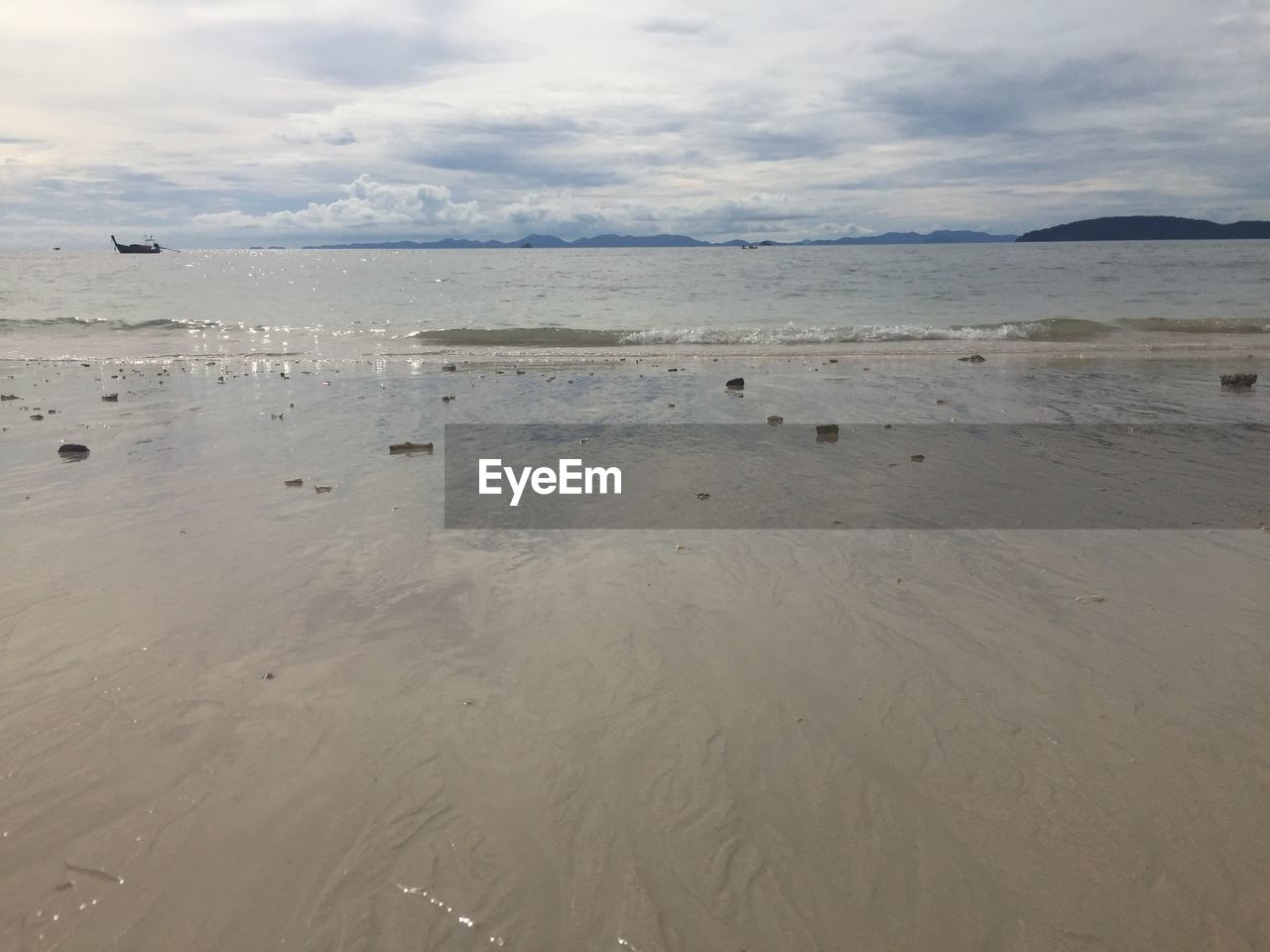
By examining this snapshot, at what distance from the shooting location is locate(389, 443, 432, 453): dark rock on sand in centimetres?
1042

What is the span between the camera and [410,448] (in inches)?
413

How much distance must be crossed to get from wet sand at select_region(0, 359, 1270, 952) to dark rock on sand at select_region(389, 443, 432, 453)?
2.61m

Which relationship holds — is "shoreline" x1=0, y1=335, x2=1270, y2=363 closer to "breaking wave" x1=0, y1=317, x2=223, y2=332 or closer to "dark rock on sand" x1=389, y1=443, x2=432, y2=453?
"breaking wave" x1=0, y1=317, x2=223, y2=332

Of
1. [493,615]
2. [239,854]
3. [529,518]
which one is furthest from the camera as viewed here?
[529,518]

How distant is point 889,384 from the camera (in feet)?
53.6

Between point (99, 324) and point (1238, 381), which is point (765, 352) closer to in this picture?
point (1238, 381)

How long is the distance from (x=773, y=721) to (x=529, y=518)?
3992 mm

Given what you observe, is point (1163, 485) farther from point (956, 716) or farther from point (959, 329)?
point (959, 329)

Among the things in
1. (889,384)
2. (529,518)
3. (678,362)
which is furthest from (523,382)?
(529,518)

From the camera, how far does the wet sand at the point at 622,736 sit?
3.08 meters

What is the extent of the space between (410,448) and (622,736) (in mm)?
7202

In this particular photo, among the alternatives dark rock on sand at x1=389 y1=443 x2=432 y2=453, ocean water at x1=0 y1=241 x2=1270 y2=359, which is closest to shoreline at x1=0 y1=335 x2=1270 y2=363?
ocean water at x1=0 y1=241 x2=1270 y2=359

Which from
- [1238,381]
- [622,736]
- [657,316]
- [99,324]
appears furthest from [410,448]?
[99,324]

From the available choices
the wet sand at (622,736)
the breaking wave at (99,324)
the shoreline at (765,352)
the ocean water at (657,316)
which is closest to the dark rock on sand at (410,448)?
the wet sand at (622,736)
